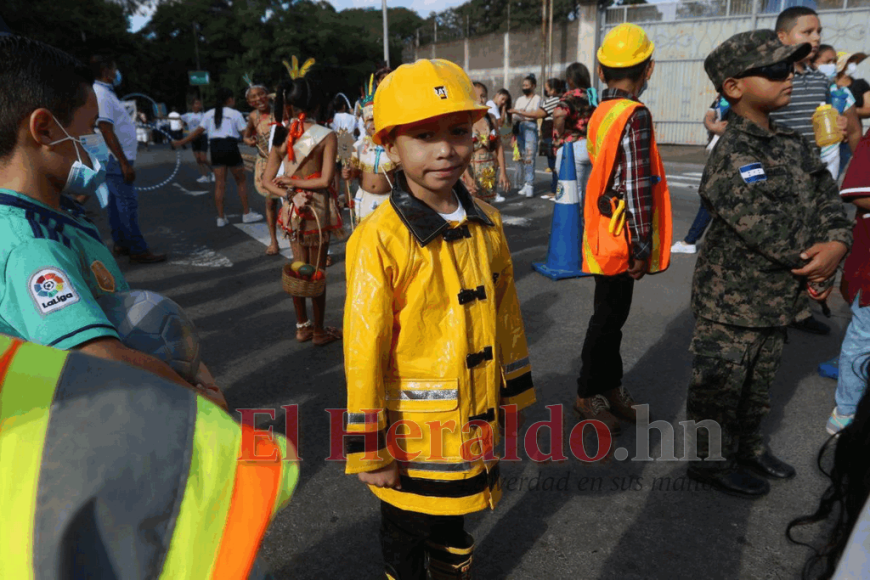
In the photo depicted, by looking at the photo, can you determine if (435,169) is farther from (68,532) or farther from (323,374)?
(323,374)

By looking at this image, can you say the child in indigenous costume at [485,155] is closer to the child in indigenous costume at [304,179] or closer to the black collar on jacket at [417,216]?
the child in indigenous costume at [304,179]

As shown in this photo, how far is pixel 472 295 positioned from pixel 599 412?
1.92 metres

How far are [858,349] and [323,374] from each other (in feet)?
10.7

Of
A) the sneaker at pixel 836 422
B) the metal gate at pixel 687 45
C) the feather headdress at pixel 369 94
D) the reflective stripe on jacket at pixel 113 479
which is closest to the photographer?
the reflective stripe on jacket at pixel 113 479

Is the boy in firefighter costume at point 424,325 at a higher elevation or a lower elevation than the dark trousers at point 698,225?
higher

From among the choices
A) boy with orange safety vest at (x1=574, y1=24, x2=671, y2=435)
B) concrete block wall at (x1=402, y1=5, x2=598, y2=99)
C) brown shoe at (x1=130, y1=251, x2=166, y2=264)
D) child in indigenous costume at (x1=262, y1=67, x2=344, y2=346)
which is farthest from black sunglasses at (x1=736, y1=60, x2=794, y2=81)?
concrete block wall at (x1=402, y1=5, x2=598, y2=99)

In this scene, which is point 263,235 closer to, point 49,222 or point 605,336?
point 605,336

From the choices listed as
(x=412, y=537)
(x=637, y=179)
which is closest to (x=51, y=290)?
(x=412, y=537)

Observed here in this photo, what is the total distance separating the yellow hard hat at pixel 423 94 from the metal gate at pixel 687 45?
20.9 meters

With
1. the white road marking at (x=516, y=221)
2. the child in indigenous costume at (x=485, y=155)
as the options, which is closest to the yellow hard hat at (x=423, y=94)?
the child in indigenous costume at (x=485, y=155)

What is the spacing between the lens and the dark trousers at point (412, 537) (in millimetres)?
2025

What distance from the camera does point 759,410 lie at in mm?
2928

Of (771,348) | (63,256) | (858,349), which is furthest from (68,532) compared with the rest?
(858,349)

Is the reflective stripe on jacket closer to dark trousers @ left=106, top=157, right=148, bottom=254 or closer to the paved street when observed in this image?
the paved street
